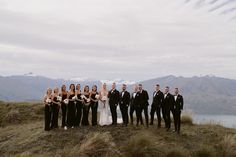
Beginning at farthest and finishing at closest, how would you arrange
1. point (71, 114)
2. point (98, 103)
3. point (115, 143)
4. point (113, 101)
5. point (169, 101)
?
point (98, 103) < point (113, 101) < point (169, 101) < point (71, 114) < point (115, 143)

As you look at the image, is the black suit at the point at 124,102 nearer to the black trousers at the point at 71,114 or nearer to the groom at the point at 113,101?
the groom at the point at 113,101

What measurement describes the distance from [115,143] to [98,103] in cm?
408

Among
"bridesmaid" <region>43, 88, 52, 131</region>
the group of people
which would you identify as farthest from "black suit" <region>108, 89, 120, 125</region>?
"bridesmaid" <region>43, 88, 52, 131</region>

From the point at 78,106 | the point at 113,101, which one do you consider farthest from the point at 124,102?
the point at 78,106

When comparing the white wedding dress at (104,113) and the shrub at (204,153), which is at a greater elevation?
the white wedding dress at (104,113)

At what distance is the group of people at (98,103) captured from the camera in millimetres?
17638

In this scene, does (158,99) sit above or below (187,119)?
above

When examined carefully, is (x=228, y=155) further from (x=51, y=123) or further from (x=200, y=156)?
(x=51, y=123)

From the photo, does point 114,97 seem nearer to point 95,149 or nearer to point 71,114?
point 71,114

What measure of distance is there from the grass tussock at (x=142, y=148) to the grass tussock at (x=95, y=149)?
0.45 meters

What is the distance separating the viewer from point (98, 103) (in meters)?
18.8

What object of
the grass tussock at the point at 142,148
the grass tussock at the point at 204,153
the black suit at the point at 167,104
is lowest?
the grass tussock at the point at 204,153

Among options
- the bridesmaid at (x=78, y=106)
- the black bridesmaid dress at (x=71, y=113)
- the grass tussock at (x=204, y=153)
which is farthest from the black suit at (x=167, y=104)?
the black bridesmaid dress at (x=71, y=113)

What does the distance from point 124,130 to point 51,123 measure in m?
3.67
